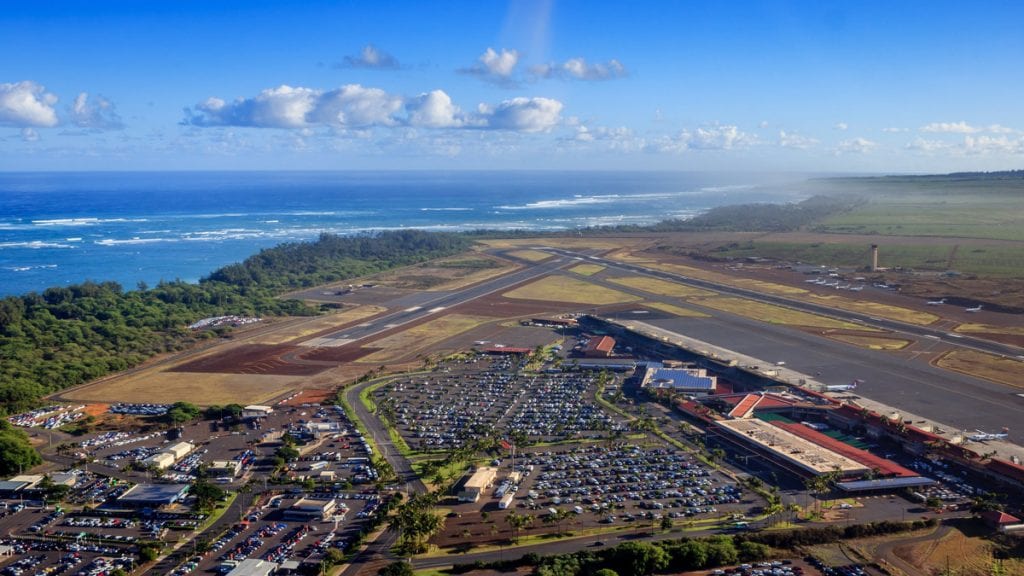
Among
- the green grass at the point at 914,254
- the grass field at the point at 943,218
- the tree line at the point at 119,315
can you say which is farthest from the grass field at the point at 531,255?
the grass field at the point at 943,218

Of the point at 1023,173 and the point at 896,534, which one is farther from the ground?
the point at 1023,173

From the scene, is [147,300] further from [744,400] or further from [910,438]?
[910,438]

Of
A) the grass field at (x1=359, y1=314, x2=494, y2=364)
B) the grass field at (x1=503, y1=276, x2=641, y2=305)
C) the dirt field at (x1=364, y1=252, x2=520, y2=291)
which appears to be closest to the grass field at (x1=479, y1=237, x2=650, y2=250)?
the dirt field at (x1=364, y1=252, x2=520, y2=291)

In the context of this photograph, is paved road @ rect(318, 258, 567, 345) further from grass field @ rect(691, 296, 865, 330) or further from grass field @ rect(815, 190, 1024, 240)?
→ grass field @ rect(815, 190, 1024, 240)

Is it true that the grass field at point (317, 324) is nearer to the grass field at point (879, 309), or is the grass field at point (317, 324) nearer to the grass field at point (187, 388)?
the grass field at point (187, 388)

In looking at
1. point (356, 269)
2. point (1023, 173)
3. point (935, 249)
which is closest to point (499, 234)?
point (356, 269)

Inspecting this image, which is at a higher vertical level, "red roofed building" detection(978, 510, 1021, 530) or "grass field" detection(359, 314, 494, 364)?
"grass field" detection(359, 314, 494, 364)
